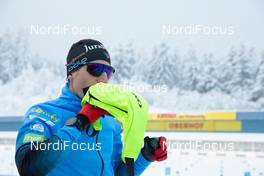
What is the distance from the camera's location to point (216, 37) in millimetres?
2758

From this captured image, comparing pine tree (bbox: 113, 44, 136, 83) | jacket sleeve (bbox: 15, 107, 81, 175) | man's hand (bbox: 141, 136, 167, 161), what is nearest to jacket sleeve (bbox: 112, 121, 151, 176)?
man's hand (bbox: 141, 136, 167, 161)

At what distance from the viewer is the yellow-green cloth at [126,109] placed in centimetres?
78

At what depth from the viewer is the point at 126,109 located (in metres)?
0.82

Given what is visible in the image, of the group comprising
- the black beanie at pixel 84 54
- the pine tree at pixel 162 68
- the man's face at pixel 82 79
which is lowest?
the pine tree at pixel 162 68

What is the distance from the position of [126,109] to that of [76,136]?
12 cm

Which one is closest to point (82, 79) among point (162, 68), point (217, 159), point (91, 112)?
point (91, 112)

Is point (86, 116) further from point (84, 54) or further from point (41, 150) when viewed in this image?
point (84, 54)

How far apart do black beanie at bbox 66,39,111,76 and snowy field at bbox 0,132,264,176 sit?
1.20 metres

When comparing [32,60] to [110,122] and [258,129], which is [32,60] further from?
[110,122]

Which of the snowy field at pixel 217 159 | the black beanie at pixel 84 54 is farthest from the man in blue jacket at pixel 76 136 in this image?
the snowy field at pixel 217 159

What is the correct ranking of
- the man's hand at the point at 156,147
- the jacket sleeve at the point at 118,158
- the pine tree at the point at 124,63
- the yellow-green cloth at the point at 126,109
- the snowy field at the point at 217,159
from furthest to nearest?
the pine tree at the point at 124,63
the snowy field at the point at 217,159
the jacket sleeve at the point at 118,158
the man's hand at the point at 156,147
the yellow-green cloth at the point at 126,109

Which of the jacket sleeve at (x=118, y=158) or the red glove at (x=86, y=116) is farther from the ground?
the red glove at (x=86, y=116)

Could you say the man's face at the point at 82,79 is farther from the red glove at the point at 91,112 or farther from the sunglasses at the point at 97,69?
the red glove at the point at 91,112

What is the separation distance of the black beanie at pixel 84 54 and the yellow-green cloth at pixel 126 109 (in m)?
0.19
